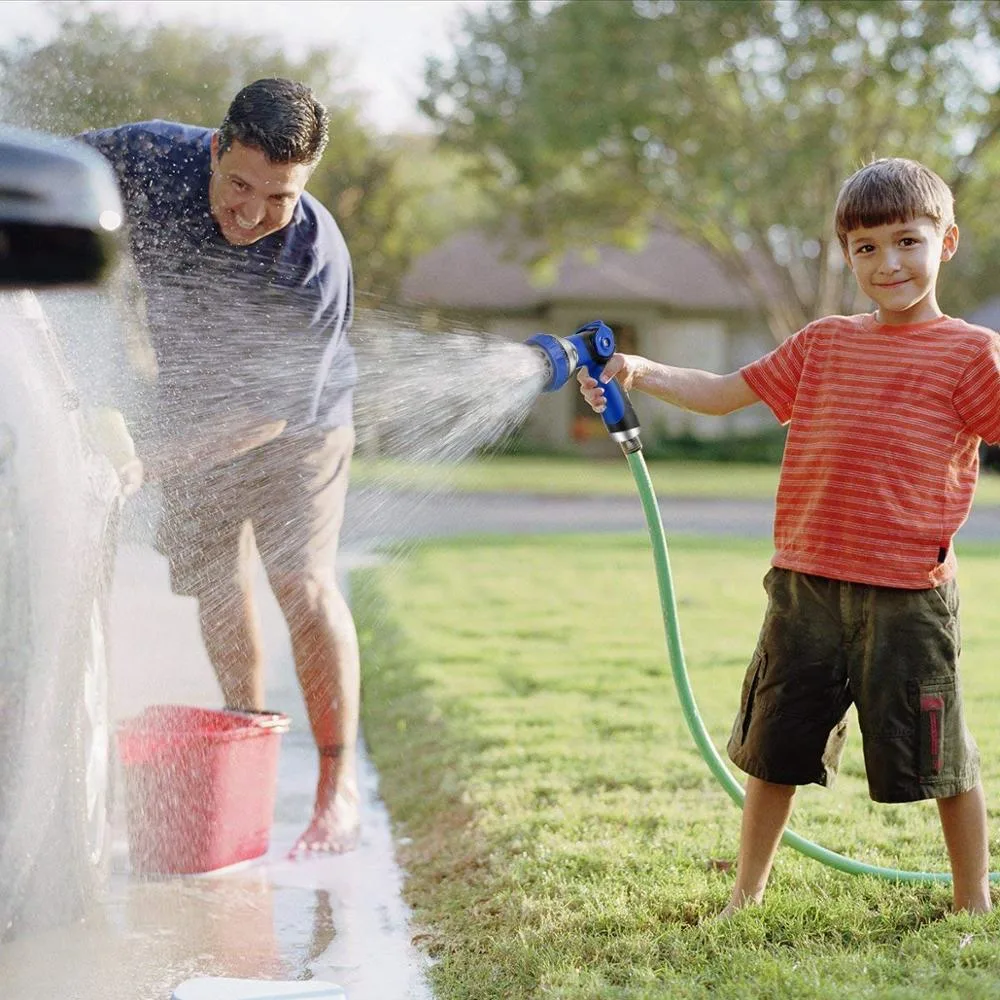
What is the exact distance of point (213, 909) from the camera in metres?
2.93

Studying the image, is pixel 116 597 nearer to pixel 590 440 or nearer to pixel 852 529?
pixel 852 529

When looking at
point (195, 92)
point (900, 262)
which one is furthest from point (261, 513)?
point (195, 92)

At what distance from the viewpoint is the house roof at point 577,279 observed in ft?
87.9

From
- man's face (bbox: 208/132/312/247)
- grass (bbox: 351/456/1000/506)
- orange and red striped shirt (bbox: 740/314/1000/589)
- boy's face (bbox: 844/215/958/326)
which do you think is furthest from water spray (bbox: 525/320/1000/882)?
grass (bbox: 351/456/1000/506)

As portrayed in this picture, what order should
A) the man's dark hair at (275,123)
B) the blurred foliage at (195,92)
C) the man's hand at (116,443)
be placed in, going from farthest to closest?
the blurred foliage at (195,92) < the man's dark hair at (275,123) < the man's hand at (116,443)

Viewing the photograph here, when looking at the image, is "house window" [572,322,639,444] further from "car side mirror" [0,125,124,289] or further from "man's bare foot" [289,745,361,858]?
"car side mirror" [0,125,124,289]

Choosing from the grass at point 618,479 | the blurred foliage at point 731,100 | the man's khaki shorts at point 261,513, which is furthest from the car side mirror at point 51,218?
the blurred foliage at point 731,100

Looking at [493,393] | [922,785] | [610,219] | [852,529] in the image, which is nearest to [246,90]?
[493,393]

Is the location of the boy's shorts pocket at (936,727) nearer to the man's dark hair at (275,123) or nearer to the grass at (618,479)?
the man's dark hair at (275,123)

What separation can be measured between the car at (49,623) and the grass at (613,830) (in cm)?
69

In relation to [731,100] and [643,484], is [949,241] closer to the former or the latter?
[643,484]

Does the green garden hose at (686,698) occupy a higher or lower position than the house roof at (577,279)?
lower

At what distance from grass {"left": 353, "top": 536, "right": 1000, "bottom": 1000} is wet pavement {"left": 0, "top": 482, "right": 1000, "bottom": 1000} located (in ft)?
0.28

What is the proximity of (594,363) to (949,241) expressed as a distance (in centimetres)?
69
